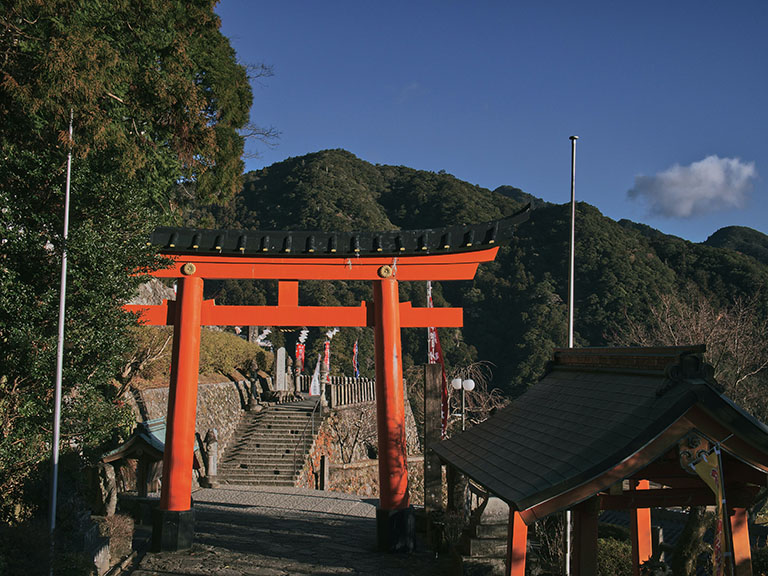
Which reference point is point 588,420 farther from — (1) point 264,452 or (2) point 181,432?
(1) point 264,452

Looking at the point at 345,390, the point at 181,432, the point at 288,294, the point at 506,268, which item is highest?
the point at 506,268

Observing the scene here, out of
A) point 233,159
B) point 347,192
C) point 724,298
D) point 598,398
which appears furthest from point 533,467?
point 347,192

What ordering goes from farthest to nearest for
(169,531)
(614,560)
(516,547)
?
(169,531), (614,560), (516,547)

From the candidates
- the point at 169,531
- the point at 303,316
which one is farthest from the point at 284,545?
the point at 303,316

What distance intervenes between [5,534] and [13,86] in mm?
5917

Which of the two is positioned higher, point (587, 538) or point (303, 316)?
point (303, 316)

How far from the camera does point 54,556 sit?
6684 mm

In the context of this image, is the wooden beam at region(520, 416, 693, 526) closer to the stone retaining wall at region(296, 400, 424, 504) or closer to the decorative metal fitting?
the decorative metal fitting

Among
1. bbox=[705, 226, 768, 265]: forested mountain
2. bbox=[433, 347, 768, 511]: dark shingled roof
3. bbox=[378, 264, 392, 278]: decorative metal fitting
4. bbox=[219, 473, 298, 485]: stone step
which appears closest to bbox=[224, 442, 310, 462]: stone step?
bbox=[219, 473, 298, 485]: stone step

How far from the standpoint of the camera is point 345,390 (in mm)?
24062

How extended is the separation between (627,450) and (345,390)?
66.9 feet

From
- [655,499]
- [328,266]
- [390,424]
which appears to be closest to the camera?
[655,499]

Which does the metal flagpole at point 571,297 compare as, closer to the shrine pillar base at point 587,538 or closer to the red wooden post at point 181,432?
the shrine pillar base at point 587,538

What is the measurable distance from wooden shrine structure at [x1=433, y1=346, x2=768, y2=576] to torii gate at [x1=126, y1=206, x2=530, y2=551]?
3629 millimetres
